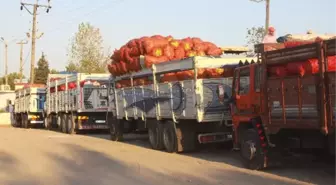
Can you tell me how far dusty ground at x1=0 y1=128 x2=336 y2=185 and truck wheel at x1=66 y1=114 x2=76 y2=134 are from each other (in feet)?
29.1

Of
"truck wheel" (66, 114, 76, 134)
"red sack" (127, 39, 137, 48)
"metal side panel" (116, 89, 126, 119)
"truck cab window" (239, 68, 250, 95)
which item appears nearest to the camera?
"truck cab window" (239, 68, 250, 95)

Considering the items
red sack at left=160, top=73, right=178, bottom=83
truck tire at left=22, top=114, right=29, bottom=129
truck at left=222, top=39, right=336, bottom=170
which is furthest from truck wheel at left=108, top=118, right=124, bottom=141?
truck tire at left=22, top=114, right=29, bottom=129

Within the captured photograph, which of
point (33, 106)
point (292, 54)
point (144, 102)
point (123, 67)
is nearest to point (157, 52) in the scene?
point (144, 102)

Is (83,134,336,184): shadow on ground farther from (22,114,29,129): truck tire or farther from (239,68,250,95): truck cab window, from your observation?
(22,114,29,129): truck tire

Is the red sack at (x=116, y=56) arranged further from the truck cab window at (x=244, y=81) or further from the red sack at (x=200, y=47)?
the truck cab window at (x=244, y=81)

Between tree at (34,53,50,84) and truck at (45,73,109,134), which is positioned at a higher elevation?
tree at (34,53,50,84)

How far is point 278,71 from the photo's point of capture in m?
9.83

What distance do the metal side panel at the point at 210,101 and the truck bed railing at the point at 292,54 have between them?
3100mm

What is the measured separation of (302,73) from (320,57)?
579 millimetres

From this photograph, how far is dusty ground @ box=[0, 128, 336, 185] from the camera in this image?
31.9ft

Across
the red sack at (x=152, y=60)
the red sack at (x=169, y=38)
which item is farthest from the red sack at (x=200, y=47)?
the red sack at (x=152, y=60)

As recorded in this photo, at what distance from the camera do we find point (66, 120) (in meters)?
26.1

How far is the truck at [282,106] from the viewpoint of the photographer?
28.1 feet

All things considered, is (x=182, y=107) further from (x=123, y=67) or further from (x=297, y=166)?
(x=123, y=67)
